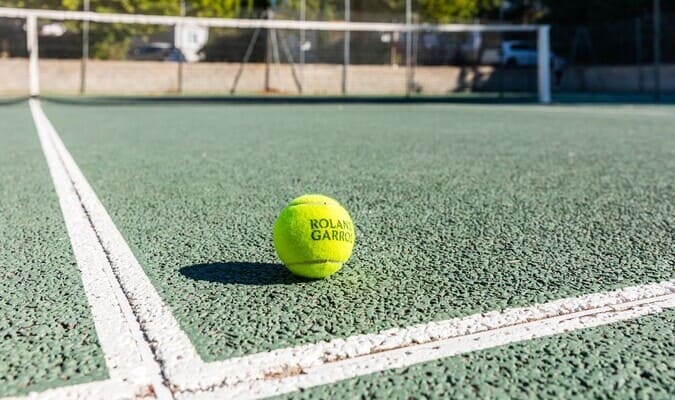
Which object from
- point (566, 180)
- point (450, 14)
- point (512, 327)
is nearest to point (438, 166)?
point (566, 180)

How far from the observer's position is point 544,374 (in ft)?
5.06

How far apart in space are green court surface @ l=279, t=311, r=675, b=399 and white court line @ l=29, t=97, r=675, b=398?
55mm

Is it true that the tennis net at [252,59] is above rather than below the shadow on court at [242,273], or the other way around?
above

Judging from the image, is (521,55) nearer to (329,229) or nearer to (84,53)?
(84,53)

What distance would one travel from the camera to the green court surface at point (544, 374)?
1.45 metres

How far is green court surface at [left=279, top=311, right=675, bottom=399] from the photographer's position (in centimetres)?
145

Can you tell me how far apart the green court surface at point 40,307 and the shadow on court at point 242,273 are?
409 mm

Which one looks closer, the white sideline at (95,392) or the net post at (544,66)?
the white sideline at (95,392)

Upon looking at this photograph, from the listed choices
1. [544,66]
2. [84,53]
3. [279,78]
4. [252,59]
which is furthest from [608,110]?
[84,53]

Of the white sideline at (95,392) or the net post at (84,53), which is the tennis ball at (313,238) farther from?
the net post at (84,53)

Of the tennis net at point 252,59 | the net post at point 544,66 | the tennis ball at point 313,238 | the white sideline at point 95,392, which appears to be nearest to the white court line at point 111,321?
the white sideline at point 95,392

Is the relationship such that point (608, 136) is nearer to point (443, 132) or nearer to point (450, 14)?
point (443, 132)

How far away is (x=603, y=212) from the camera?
365cm

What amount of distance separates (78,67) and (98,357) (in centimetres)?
2450
